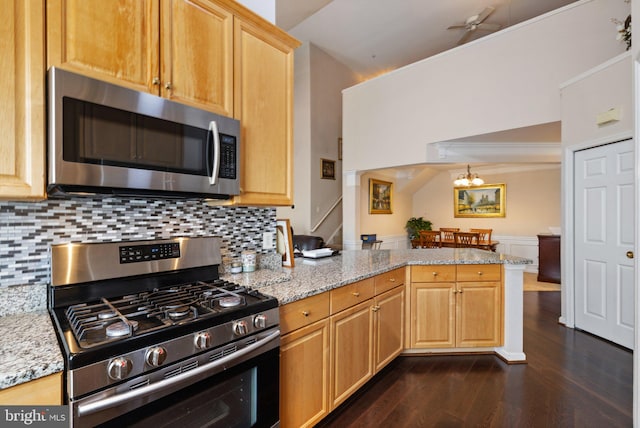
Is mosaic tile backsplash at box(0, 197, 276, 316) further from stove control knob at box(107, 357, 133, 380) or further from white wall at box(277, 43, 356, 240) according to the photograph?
white wall at box(277, 43, 356, 240)

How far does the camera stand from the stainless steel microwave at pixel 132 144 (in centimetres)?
113

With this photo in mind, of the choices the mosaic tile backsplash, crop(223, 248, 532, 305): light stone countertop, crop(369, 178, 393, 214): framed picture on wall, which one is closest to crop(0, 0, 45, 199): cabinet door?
the mosaic tile backsplash

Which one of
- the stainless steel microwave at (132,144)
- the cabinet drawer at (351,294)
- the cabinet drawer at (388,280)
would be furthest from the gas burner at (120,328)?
the cabinet drawer at (388,280)

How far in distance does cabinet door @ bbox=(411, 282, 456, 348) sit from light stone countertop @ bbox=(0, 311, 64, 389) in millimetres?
2305

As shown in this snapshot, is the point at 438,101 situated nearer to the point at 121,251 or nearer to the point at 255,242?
the point at 255,242

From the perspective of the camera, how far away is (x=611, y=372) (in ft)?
8.29

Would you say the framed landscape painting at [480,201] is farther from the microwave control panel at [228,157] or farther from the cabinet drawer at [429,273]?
the microwave control panel at [228,157]

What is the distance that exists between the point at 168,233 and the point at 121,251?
27 cm

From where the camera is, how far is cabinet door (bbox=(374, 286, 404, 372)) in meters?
2.23

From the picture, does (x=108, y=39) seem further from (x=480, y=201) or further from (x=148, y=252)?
(x=480, y=201)

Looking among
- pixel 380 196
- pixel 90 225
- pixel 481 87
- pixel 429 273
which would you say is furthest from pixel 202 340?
pixel 380 196

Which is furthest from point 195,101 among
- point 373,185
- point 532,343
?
point 373,185

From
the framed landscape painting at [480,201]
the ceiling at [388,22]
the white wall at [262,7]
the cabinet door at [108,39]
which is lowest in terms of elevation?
the framed landscape painting at [480,201]

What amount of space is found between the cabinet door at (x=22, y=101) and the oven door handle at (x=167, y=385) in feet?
2.42
